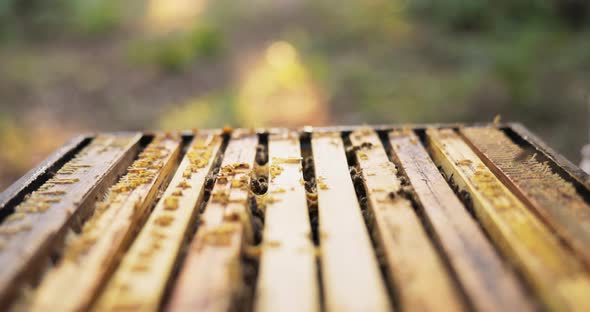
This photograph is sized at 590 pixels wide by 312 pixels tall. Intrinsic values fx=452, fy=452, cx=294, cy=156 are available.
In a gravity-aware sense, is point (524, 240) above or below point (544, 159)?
below

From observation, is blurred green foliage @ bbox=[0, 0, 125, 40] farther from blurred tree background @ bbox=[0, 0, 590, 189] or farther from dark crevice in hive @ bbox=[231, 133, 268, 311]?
dark crevice in hive @ bbox=[231, 133, 268, 311]

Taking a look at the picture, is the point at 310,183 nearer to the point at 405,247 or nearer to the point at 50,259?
the point at 405,247

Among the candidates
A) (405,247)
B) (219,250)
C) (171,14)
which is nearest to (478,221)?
(405,247)

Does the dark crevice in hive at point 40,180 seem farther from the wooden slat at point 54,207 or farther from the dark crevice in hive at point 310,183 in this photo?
the dark crevice in hive at point 310,183

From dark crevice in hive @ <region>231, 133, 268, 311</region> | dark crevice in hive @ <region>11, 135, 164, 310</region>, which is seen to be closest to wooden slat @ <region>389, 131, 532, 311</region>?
dark crevice in hive @ <region>231, 133, 268, 311</region>

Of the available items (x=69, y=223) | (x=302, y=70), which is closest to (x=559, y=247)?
(x=69, y=223)

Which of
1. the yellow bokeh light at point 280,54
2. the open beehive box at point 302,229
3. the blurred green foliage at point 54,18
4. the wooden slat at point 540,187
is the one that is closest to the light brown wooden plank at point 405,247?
the open beehive box at point 302,229
